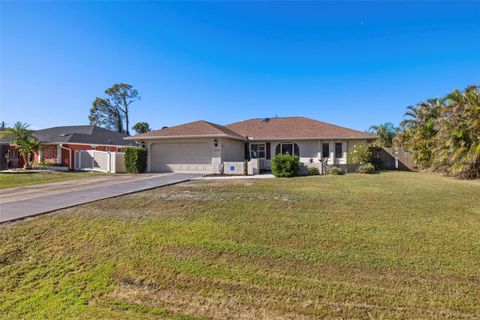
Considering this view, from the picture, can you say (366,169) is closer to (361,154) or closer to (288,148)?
(361,154)

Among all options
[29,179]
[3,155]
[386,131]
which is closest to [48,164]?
[3,155]

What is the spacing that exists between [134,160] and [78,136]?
1071cm

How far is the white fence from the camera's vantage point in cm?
2138

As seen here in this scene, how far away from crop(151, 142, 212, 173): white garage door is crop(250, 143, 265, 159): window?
17.4 feet

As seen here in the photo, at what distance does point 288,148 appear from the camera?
22812mm

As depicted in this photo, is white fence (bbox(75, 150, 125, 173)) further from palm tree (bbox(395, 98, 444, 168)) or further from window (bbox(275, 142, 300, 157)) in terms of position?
palm tree (bbox(395, 98, 444, 168))

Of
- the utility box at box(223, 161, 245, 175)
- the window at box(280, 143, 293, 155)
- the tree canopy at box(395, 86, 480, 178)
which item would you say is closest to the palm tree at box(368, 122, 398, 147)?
the tree canopy at box(395, 86, 480, 178)

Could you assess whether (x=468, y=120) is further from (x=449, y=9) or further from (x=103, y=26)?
(x=103, y=26)

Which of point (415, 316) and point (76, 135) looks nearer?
point (415, 316)

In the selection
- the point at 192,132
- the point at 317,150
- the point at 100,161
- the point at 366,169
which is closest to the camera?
the point at 366,169

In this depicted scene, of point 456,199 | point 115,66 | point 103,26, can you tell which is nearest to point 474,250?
point 456,199

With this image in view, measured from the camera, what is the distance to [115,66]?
20547 mm

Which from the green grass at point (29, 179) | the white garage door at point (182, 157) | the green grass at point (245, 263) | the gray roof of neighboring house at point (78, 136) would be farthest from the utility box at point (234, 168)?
the gray roof of neighboring house at point (78, 136)

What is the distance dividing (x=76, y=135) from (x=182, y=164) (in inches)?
537
